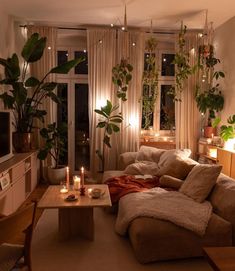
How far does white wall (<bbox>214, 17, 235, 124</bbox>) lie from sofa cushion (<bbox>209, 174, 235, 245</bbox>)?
6.90 feet

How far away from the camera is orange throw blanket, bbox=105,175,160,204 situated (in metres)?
3.58

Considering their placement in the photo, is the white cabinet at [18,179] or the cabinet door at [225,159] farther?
the cabinet door at [225,159]

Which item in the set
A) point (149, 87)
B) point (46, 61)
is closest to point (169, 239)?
point (149, 87)

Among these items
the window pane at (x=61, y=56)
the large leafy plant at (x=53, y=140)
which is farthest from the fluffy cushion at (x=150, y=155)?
the window pane at (x=61, y=56)

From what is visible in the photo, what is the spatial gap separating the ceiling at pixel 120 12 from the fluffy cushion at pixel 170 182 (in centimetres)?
270

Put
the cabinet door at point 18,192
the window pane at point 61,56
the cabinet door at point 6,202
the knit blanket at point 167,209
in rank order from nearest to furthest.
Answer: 1. the knit blanket at point 167,209
2. the cabinet door at point 6,202
3. the cabinet door at point 18,192
4. the window pane at point 61,56

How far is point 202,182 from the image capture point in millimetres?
3203

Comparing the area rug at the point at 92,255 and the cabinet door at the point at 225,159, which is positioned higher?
the cabinet door at the point at 225,159

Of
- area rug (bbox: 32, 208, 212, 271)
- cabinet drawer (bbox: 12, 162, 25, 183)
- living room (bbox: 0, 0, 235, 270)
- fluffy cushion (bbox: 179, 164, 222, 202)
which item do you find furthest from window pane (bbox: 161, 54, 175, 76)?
area rug (bbox: 32, 208, 212, 271)

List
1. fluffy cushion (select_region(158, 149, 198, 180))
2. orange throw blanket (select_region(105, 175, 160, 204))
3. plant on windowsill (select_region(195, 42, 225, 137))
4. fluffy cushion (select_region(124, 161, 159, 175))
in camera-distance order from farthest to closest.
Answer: plant on windowsill (select_region(195, 42, 225, 137)) < fluffy cushion (select_region(124, 161, 159, 175)) < fluffy cushion (select_region(158, 149, 198, 180)) < orange throw blanket (select_region(105, 175, 160, 204))

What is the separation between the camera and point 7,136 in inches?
152

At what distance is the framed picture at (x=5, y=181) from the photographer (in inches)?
125

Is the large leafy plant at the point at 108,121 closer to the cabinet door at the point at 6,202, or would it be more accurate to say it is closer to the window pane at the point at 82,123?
the window pane at the point at 82,123

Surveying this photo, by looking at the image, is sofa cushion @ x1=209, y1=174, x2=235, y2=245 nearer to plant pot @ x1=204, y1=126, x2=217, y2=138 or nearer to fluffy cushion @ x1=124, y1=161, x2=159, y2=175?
fluffy cushion @ x1=124, y1=161, x2=159, y2=175
